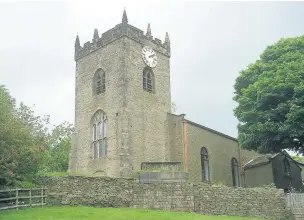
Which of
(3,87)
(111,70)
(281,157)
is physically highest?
(111,70)

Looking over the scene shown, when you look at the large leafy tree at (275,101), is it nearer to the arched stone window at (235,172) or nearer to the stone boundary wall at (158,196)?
the stone boundary wall at (158,196)

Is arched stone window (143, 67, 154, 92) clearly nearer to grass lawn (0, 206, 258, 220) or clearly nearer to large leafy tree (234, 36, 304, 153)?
large leafy tree (234, 36, 304, 153)

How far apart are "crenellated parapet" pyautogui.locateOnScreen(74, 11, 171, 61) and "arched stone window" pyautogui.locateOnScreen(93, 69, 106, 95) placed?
7.36 ft

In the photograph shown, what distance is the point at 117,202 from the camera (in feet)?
90.3

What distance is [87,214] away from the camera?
23.2 metres

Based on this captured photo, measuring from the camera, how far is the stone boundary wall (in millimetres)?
26469

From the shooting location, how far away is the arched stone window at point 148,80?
127 ft

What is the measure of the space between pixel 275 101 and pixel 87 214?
55.7 ft

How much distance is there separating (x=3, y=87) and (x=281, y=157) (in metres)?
25.6

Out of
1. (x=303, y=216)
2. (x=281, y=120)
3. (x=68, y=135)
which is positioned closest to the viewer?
(x=303, y=216)

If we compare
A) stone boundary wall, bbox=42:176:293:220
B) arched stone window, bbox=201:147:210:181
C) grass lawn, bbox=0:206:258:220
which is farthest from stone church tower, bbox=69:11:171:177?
grass lawn, bbox=0:206:258:220

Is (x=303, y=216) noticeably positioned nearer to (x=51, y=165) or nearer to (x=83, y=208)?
(x=83, y=208)

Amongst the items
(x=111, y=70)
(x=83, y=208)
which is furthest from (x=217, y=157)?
(x=83, y=208)

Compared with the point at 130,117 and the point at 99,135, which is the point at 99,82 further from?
the point at 130,117
